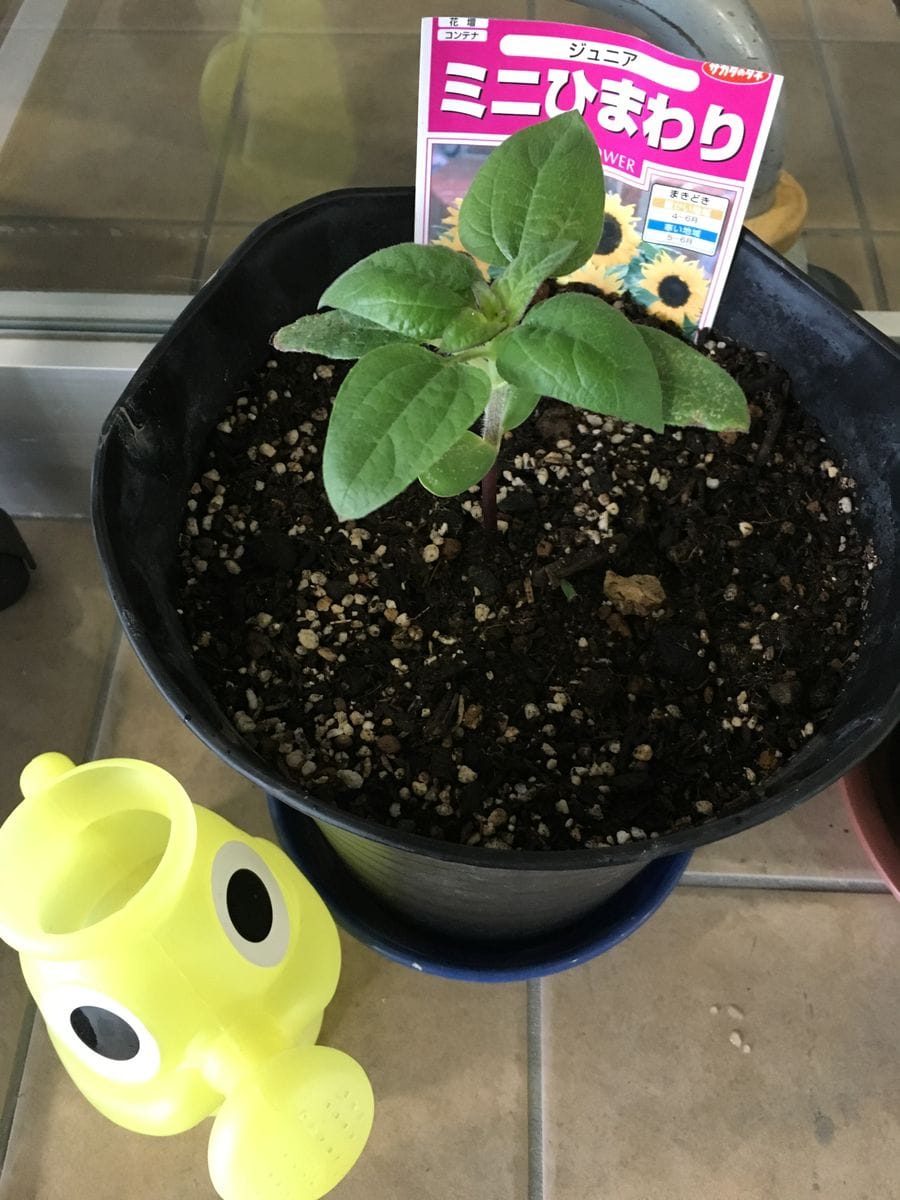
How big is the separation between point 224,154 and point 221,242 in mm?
131

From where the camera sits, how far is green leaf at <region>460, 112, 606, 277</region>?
54cm

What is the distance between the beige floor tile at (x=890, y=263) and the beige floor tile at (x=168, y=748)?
3.16ft

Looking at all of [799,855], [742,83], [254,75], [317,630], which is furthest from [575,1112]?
[254,75]

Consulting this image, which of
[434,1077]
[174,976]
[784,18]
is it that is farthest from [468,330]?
[784,18]

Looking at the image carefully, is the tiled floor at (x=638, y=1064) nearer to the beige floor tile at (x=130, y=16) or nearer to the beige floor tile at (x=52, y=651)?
the beige floor tile at (x=52, y=651)

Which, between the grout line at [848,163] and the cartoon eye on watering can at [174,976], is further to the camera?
the grout line at [848,163]

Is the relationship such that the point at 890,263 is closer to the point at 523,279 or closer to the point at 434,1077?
the point at 523,279

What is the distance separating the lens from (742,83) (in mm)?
604

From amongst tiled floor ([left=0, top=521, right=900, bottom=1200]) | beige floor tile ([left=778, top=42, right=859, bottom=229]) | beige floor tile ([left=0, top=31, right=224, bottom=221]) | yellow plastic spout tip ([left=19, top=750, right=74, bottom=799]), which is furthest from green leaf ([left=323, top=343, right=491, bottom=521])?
beige floor tile ([left=778, top=42, right=859, bottom=229])

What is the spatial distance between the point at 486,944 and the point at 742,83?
0.70m

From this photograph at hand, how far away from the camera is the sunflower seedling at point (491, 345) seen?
466 mm

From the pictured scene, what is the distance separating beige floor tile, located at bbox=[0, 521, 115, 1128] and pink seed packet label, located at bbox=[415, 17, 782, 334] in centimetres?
61

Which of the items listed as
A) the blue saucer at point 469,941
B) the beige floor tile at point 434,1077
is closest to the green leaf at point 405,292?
the blue saucer at point 469,941

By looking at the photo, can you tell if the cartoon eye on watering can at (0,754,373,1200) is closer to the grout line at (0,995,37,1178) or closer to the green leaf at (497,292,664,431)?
the grout line at (0,995,37,1178)
